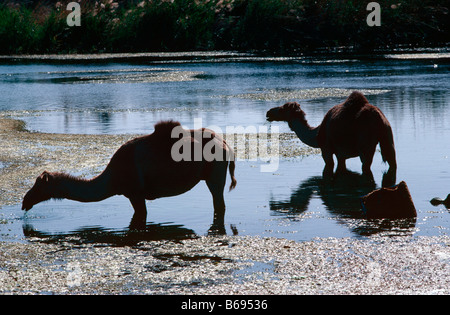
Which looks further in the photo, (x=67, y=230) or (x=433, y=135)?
(x=433, y=135)

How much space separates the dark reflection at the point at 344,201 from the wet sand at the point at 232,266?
23.0 inches

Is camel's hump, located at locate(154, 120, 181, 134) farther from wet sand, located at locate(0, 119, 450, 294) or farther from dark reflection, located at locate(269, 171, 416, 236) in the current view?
dark reflection, located at locate(269, 171, 416, 236)

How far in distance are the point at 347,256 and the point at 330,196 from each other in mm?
3154

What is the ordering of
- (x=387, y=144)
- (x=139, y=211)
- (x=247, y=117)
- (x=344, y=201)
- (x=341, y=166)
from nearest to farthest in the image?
(x=139, y=211) → (x=344, y=201) → (x=387, y=144) → (x=341, y=166) → (x=247, y=117)

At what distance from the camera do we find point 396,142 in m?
15.1

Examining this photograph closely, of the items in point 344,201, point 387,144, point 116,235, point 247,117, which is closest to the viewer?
point 116,235

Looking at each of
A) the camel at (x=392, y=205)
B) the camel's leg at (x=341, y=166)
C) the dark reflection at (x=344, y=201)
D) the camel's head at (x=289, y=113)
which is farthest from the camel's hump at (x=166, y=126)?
the camel's head at (x=289, y=113)

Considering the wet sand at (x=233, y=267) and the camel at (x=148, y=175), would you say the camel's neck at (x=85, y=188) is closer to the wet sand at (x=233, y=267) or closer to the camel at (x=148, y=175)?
the camel at (x=148, y=175)

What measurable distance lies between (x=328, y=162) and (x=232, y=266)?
4805 millimetres

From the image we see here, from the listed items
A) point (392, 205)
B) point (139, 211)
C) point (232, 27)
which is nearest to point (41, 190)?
point (139, 211)

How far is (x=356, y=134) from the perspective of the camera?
38.0 ft

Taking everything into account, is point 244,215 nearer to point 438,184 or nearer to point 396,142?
point 438,184

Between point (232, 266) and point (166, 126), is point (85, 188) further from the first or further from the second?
point (232, 266)
